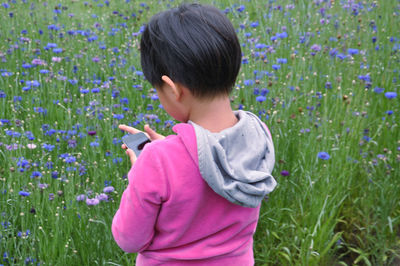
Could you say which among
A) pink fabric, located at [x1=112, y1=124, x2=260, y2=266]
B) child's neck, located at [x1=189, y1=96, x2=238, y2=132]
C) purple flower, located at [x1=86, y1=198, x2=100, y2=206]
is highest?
child's neck, located at [x1=189, y1=96, x2=238, y2=132]

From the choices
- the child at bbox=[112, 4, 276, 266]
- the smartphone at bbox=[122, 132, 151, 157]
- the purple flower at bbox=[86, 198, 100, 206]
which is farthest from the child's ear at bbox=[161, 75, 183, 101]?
the purple flower at bbox=[86, 198, 100, 206]

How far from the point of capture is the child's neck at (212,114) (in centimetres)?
143

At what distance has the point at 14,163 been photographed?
2572 millimetres

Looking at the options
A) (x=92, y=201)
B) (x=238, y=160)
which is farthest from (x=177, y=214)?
(x=92, y=201)

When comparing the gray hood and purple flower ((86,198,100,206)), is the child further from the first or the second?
purple flower ((86,198,100,206))

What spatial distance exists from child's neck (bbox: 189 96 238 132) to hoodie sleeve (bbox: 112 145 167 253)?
19cm

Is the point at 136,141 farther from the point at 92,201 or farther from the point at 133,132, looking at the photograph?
the point at 92,201

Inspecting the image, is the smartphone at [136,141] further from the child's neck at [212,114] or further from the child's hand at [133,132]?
the child's neck at [212,114]

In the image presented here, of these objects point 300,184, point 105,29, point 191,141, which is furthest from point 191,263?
point 105,29

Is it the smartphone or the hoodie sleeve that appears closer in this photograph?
the hoodie sleeve

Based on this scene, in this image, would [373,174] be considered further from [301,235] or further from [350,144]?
[301,235]

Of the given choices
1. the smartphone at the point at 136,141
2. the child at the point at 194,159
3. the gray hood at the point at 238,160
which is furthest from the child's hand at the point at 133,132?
the gray hood at the point at 238,160

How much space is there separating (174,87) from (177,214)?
362 mm

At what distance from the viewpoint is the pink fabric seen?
4.39 ft
